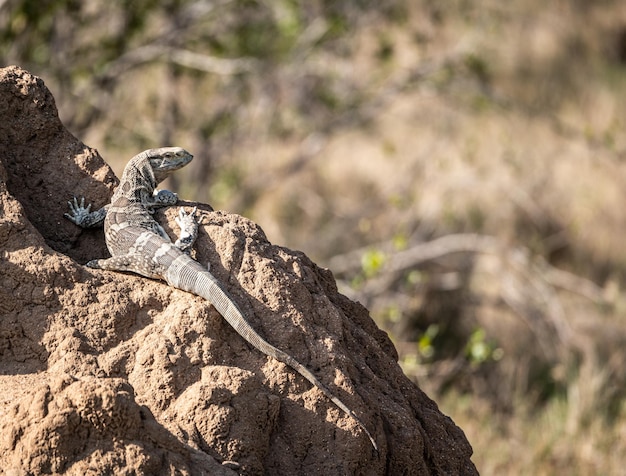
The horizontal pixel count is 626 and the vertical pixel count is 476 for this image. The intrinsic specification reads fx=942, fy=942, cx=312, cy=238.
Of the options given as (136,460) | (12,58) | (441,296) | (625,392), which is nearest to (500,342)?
(441,296)

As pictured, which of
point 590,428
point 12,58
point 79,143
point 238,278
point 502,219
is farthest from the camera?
point 502,219

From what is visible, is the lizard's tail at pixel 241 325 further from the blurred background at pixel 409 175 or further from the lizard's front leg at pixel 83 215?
the blurred background at pixel 409 175

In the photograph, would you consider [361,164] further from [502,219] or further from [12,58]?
[12,58]

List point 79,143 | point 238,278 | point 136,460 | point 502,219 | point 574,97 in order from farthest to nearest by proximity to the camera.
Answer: point 574,97 → point 502,219 → point 79,143 → point 238,278 → point 136,460

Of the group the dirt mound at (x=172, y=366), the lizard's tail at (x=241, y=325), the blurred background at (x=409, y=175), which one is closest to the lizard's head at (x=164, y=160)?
the dirt mound at (x=172, y=366)

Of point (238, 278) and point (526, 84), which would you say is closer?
point (238, 278)

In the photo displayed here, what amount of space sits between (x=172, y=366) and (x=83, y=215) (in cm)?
109

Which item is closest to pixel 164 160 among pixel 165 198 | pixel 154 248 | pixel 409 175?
pixel 165 198

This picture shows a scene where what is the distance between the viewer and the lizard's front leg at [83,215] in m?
4.67

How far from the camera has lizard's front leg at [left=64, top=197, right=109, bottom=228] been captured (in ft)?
15.3

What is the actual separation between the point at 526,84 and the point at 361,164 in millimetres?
4651

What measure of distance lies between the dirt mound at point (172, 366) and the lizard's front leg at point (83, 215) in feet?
0.17

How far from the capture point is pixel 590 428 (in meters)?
9.06

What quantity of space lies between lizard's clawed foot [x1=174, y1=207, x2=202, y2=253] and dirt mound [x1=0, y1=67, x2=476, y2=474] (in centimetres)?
5
